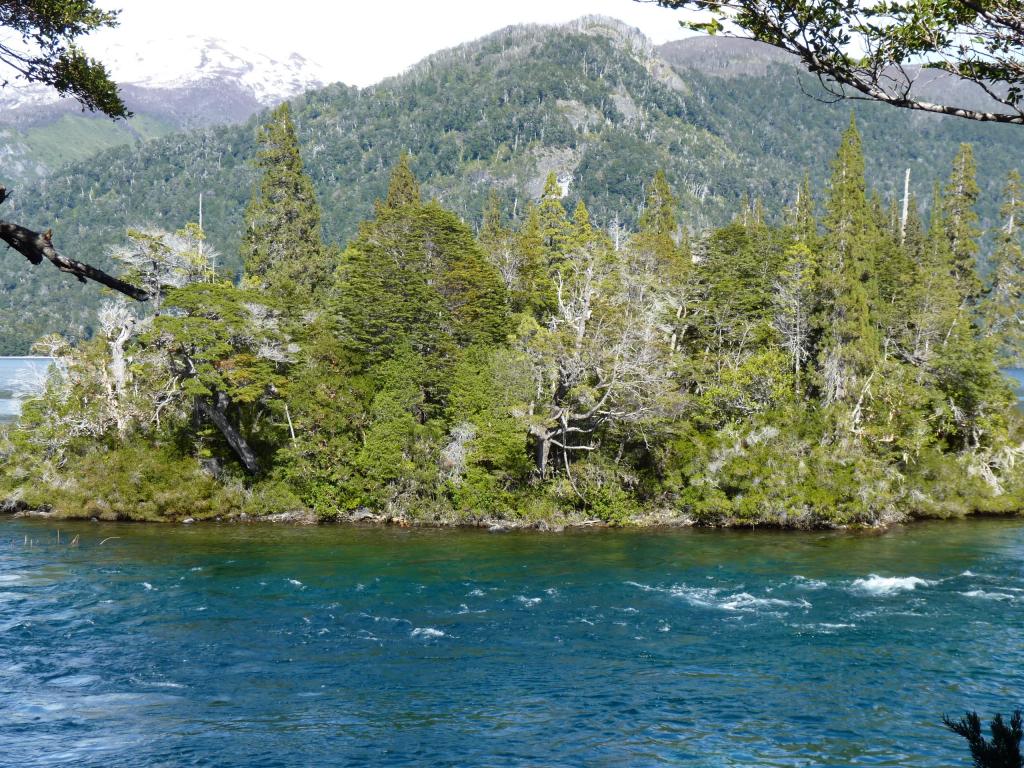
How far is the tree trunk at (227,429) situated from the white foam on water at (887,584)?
3391 cm

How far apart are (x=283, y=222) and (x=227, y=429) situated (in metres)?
23.3

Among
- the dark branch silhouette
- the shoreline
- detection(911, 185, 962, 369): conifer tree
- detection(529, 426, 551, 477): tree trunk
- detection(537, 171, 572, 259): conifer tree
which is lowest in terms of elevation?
the shoreline

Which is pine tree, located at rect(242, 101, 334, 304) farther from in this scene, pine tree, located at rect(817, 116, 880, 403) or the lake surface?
pine tree, located at rect(817, 116, 880, 403)

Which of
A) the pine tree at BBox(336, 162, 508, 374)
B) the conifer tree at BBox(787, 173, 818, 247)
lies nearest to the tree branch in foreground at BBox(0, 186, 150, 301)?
the pine tree at BBox(336, 162, 508, 374)

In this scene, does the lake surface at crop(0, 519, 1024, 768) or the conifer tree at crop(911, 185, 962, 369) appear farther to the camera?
the conifer tree at crop(911, 185, 962, 369)

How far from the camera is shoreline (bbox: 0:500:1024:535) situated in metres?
46.4

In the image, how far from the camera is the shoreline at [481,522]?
46406mm

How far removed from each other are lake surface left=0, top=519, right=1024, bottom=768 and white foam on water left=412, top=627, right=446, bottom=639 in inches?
5.3

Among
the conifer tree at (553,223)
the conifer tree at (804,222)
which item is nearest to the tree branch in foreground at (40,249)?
the conifer tree at (553,223)

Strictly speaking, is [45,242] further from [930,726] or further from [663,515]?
[663,515]

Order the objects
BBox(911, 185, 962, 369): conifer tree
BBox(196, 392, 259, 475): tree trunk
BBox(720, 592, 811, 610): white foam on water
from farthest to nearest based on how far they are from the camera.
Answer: BBox(911, 185, 962, 369): conifer tree → BBox(196, 392, 259, 475): tree trunk → BBox(720, 592, 811, 610): white foam on water

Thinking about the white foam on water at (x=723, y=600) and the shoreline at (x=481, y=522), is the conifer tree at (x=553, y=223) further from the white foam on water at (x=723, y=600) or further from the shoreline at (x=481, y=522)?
the white foam on water at (x=723, y=600)

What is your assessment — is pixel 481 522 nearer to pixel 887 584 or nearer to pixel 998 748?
pixel 887 584

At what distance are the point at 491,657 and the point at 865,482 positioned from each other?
29334mm
